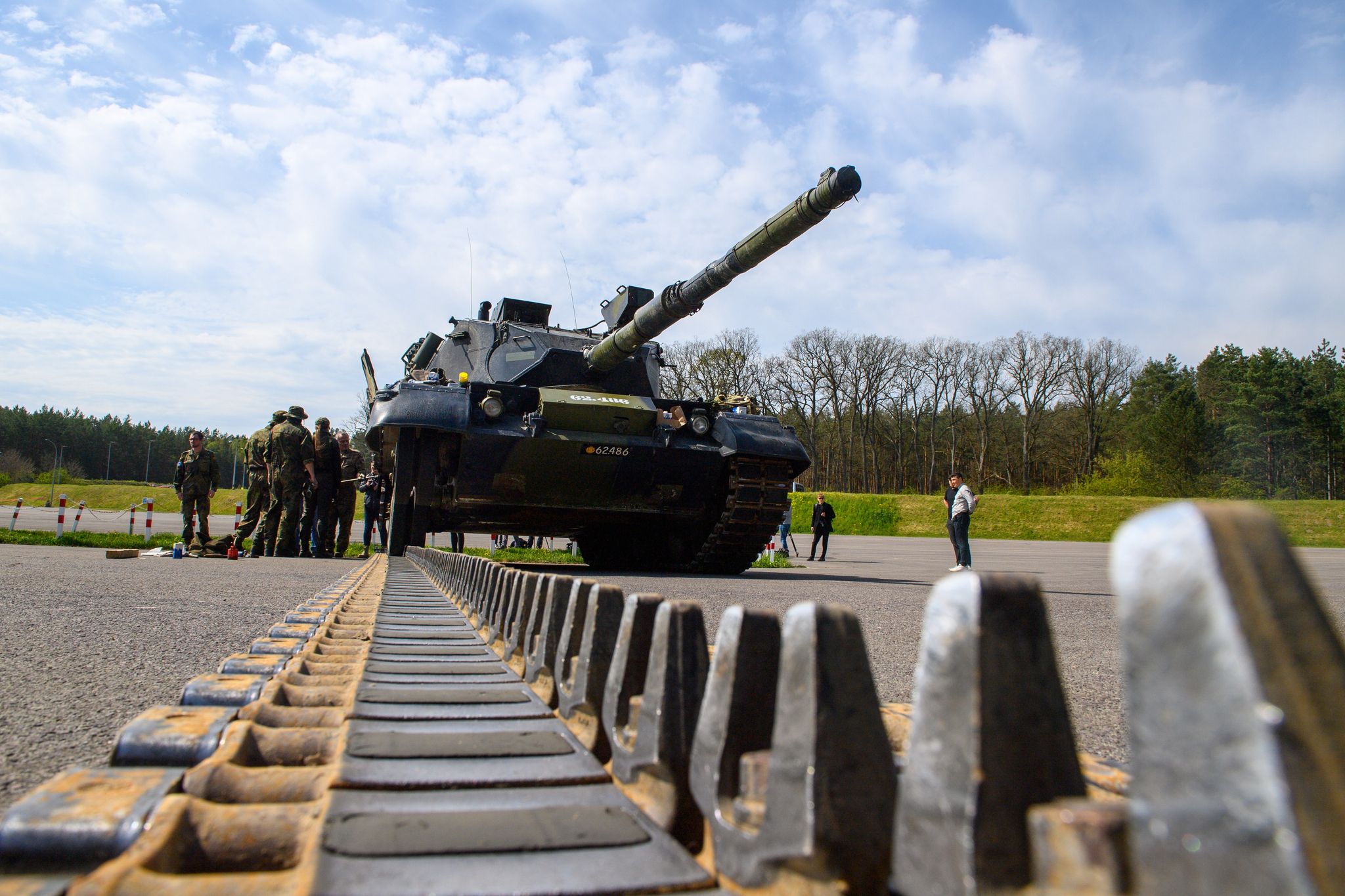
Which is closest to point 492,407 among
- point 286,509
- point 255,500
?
point 286,509

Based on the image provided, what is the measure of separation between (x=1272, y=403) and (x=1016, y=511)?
18.7 m

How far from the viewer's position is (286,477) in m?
13.3

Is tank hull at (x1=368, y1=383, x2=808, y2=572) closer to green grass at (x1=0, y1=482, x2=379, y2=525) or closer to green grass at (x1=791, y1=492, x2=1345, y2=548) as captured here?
green grass at (x1=791, y1=492, x2=1345, y2=548)

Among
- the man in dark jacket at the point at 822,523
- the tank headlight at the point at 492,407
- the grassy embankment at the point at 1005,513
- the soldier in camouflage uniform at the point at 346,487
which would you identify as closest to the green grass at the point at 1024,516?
the grassy embankment at the point at 1005,513

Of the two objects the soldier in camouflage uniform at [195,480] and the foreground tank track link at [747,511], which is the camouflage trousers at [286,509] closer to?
the soldier in camouflage uniform at [195,480]

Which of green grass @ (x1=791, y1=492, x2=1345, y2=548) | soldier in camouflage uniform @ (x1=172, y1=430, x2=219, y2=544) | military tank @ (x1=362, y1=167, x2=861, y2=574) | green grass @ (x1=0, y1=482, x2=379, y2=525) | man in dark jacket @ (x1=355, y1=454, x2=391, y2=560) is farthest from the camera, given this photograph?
green grass @ (x1=0, y1=482, x2=379, y2=525)

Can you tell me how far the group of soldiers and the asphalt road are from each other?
2117 millimetres

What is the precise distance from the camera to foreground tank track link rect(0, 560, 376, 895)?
926 mm

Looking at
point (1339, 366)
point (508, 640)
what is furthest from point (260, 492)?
point (1339, 366)

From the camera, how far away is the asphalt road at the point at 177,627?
99.0 inches

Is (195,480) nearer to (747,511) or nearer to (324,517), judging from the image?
(324,517)

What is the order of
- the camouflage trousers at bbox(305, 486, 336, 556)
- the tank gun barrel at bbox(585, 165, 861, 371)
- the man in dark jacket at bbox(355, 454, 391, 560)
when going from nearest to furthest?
the tank gun barrel at bbox(585, 165, 861, 371) → the camouflage trousers at bbox(305, 486, 336, 556) → the man in dark jacket at bbox(355, 454, 391, 560)

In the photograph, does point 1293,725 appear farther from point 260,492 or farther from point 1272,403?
point 1272,403

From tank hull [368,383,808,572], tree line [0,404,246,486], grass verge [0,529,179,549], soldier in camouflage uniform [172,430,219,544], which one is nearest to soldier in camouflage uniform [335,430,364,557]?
soldier in camouflage uniform [172,430,219,544]
